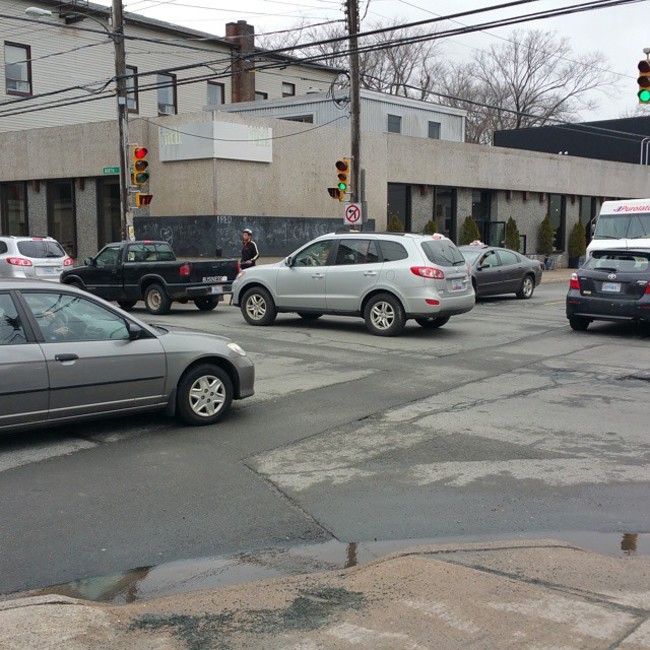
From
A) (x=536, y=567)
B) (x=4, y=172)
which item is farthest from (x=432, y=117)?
(x=536, y=567)

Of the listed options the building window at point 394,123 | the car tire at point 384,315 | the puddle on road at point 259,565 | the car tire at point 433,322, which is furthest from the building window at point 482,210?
the puddle on road at point 259,565

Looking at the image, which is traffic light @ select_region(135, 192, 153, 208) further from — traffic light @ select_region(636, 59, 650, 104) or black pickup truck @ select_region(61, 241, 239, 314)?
traffic light @ select_region(636, 59, 650, 104)

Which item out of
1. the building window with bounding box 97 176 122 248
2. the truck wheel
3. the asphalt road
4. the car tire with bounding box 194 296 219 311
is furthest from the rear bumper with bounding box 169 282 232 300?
the building window with bounding box 97 176 122 248

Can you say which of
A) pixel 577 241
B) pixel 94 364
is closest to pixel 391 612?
pixel 94 364

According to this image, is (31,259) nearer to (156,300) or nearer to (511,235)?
(156,300)

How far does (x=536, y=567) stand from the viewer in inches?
189

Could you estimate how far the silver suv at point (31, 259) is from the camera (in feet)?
70.4

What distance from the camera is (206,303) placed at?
19.4 meters

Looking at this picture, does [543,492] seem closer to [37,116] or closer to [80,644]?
[80,644]

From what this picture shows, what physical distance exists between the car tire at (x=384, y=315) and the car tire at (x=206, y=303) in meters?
5.65

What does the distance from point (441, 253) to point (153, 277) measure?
6.91 metres

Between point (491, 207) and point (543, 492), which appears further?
point (491, 207)

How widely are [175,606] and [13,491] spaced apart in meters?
2.46

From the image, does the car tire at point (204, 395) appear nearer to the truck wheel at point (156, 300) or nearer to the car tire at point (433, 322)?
the car tire at point (433, 322)
